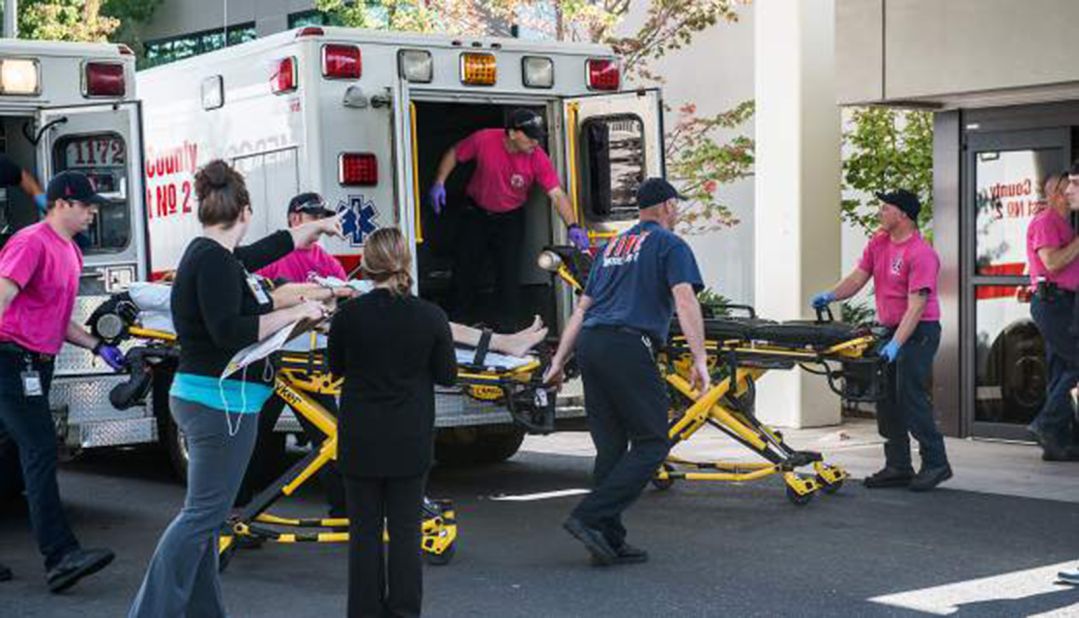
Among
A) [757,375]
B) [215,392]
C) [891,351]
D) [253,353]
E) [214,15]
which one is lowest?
[757,375]

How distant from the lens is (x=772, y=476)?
1102 centimetres

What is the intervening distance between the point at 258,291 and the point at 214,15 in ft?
74.6

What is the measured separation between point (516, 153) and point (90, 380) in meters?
3.09

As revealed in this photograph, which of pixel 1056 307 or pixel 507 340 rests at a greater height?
pixel 507 340

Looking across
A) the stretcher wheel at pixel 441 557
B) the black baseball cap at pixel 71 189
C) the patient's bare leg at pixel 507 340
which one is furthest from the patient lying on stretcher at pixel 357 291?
the stretcher wheel at pixel 441 557

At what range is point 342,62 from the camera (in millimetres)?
10016

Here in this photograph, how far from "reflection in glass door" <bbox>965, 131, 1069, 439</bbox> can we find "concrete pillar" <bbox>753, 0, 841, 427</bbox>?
126 centimetres

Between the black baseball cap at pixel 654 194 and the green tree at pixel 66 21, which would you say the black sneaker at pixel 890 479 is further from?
the green tree at pixel 66 21

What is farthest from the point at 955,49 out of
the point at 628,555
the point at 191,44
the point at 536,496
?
the point at 191,44

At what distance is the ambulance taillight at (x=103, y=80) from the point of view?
397 inches

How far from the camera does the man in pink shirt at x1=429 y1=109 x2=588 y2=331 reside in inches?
428

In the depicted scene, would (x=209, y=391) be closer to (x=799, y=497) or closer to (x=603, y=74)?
(x=799, y=497)

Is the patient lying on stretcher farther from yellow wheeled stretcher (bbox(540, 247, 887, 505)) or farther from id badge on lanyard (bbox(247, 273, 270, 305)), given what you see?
yellow wheeled stretcher (bbox(540, 247, 887, 505))

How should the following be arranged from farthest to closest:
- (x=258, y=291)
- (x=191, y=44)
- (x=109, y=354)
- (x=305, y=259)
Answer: (x=191, y=44), (x=305, y=259), (x=109, y=354), (x=258, y=291)
